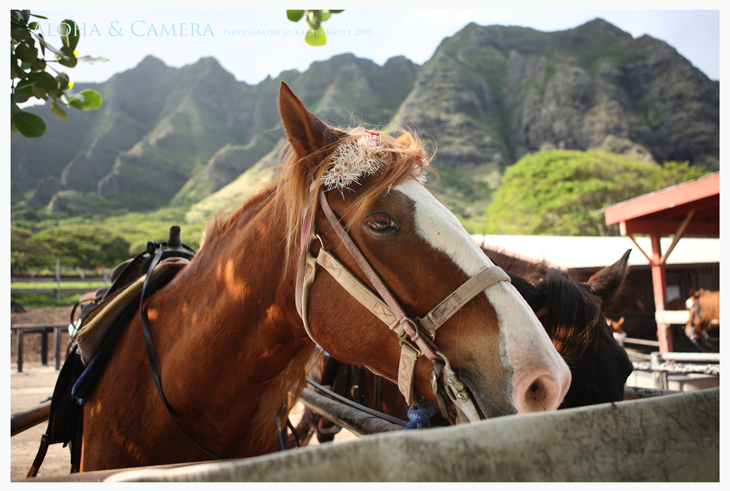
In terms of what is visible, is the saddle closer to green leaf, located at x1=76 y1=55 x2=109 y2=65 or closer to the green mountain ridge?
green leaf, located at x1=76 y1=55 x2=109 y2=65

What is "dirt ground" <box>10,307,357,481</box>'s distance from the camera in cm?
424

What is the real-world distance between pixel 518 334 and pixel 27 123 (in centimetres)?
216

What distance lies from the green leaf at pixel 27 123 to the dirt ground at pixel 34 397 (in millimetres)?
1877

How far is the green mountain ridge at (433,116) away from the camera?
6906cm

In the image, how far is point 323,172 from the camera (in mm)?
1438

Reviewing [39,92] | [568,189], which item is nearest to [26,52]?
[39,92]

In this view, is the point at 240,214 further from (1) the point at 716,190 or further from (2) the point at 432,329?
(1) the point at 716,190

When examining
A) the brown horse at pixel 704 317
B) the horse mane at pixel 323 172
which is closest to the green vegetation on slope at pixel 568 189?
the brown horse at pixel 704 317

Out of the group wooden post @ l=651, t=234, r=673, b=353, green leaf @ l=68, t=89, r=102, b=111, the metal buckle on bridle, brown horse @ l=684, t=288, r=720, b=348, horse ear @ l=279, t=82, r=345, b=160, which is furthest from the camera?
brown horse @ l=684, t=288, r=720, b=348

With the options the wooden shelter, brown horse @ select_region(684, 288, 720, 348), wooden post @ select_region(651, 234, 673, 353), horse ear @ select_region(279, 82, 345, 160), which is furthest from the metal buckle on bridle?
brown horse @ select_region(684, 288, 720, 348)

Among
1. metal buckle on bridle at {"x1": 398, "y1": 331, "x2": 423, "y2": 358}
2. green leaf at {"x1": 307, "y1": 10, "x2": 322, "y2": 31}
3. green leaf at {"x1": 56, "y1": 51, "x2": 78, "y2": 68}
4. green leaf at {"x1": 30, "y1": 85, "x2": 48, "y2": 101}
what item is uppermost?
green leaf at {"x1": 307, "y1": 10, "x2": 322, "y2": 31}

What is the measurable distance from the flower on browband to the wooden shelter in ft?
25.4

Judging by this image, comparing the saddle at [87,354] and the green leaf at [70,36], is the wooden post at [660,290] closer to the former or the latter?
the saddle at [87,354]

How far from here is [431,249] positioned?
1238 millimetres
